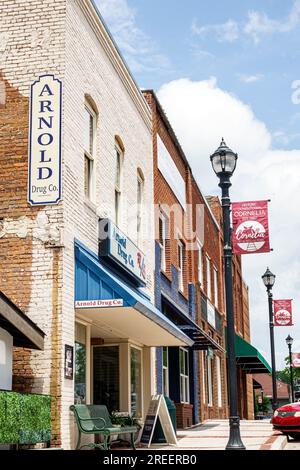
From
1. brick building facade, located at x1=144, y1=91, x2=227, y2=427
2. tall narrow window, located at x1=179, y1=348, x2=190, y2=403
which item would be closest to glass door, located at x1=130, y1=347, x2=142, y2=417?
brick building facade, located at x1=144, y1=91, x2=227, y2=427

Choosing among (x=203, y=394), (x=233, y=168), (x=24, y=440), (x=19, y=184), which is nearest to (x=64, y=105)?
(x=19, y=184)

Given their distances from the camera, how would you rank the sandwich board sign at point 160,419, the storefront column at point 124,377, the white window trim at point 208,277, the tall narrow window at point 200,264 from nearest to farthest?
1. the sandwich board sign at point 160,419
2. the storefront column at point 124,377
3. the tall narrow window at point 200,264
4. the white window trim at point 208,277

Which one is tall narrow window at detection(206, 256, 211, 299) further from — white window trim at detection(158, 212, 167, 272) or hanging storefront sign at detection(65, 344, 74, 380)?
hanging storefront sign at detection(65, 344, 74, 380)

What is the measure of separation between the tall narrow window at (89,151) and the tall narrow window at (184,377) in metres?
11.6

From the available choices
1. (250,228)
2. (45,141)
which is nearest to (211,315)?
(250,228)

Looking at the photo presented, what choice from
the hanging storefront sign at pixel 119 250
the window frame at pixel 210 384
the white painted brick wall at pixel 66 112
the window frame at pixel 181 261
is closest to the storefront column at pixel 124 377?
the hanging storefront sign at pixel 119 250

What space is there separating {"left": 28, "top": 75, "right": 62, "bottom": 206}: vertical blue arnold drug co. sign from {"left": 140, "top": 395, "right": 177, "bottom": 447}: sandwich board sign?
5.65m

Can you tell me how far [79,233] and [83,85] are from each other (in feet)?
10.5

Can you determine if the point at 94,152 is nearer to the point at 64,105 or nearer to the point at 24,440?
the point at 64,105

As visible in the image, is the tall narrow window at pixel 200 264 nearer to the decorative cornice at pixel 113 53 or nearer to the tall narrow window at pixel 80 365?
the decorative cornice at pixel 113 53

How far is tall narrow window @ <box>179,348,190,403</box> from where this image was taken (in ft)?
83.5

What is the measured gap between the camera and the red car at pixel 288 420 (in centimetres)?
1792

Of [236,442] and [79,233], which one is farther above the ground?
[79,233]

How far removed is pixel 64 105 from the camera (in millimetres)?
13797
